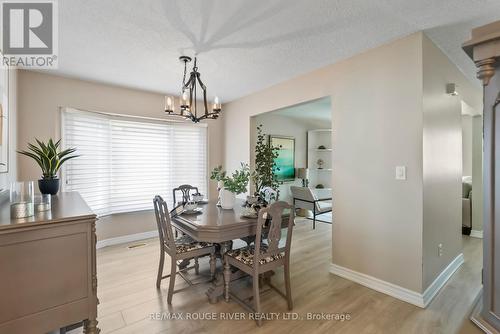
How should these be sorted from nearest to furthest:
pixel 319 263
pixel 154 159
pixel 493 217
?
pixel 493 217
pixel 319 263
pixel 154 159

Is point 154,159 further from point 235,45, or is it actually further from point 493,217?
point 493,217

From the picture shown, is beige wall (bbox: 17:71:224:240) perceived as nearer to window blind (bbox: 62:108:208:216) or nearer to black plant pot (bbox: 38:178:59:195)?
window blind (bbox: 62:108:208:216)

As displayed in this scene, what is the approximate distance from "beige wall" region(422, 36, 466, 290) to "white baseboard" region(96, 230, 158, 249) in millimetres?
3896

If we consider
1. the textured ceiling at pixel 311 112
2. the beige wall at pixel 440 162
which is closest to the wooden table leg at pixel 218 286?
the beige wall at pixel 440 162

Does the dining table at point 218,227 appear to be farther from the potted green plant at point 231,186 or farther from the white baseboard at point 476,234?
the white baseboard at point 476,234

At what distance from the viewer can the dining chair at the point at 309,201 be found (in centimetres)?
499

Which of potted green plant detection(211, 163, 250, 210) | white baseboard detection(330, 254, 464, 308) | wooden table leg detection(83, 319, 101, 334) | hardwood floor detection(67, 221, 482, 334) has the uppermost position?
potted green plant detection(211, 163, 250, 210)

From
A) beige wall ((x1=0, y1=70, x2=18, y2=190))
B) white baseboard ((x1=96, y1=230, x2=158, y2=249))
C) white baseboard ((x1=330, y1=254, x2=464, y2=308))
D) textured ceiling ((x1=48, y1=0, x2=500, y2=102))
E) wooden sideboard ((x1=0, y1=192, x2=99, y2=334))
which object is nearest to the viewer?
wooden sideboard ((x1=0, y1=192, x2=99, y2=334))

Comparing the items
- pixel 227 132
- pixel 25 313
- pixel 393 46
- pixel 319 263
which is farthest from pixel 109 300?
pixel 393 46

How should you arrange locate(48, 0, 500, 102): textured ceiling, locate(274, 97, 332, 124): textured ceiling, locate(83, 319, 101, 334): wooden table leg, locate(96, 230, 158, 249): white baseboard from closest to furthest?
locate(83, 319, 101, 334): wooden table leg, locate(48, 0, 500, 102): textured ceiling, locate(96, 230, 158, 249): white baseboard, locate(274, 97, 332, 124): textured ceiling

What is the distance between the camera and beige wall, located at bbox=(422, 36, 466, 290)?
225cm

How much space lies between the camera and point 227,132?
4.85 meters

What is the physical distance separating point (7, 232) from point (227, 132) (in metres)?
3.94

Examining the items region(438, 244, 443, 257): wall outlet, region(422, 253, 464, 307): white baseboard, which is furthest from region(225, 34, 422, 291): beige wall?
region(438, 244, 443, 257): wall outlet
